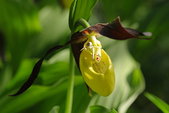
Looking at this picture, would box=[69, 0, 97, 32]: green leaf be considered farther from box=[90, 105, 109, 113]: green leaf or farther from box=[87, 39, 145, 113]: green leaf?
box=[87, 39, 145, 113]: green leaf

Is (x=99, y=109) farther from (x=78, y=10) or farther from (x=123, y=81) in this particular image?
(x=123, y=81)

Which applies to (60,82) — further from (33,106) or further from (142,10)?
(142,10)

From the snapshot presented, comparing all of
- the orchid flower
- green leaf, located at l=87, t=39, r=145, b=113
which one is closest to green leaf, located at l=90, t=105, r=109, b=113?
the orchid flower

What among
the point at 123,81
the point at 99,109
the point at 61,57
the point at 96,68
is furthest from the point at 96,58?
the point at 61,57

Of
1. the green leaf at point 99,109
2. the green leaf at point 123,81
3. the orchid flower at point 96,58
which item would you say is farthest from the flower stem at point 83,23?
the green leaf at point 123,81

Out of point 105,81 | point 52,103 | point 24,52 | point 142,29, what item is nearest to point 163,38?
point 142,29

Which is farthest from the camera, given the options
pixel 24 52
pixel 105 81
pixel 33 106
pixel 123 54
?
pixel 24 52
